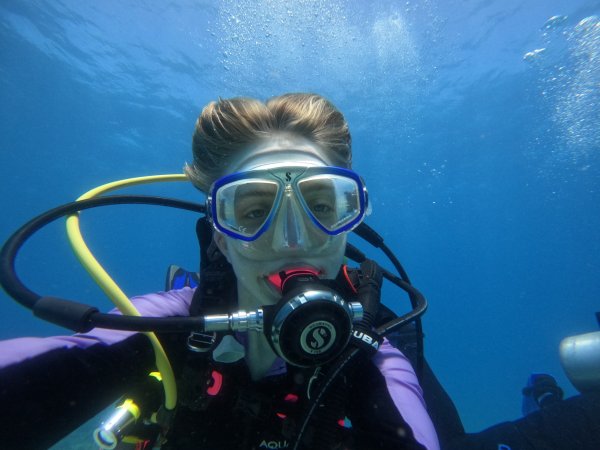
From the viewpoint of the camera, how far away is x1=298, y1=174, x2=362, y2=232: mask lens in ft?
7.47

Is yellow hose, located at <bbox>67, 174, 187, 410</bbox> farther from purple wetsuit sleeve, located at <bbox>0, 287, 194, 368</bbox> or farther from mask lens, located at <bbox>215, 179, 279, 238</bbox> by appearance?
mask lens, located at <bbox>215, 179, 279, 238</bbox>

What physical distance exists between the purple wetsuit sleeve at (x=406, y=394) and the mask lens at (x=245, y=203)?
127 centimetres

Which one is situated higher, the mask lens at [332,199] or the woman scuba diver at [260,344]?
the mask lens at [332,199]

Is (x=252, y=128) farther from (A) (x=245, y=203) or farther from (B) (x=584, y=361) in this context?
(B) (x=584, y=361)

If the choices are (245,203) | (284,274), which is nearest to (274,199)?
(245,203)

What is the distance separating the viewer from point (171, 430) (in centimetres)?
221

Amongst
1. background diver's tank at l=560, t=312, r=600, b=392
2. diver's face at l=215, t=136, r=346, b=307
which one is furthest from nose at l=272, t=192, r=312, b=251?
background diver's tank at l=560, t=312, r=600, b=392

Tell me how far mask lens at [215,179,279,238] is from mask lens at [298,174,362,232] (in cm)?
23

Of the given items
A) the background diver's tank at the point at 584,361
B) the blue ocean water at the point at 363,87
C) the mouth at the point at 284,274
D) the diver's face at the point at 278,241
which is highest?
the blue ocean water at the point at 363,87

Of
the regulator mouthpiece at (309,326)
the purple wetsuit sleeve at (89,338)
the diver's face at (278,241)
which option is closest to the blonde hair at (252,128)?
the diver's face at (278,241)

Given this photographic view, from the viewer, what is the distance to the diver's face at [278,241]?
2074 mm

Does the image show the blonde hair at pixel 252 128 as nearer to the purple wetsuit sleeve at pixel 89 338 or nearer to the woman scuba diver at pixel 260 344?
the woman scuba diver at pixel 260 344

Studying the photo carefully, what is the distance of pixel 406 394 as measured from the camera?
2.16 meters

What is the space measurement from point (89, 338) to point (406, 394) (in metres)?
1.91
